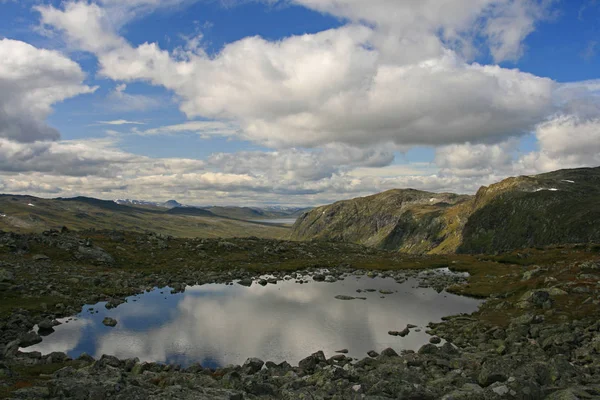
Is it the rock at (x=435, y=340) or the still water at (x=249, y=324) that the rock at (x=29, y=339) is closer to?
the still water at (x=249, y=324)

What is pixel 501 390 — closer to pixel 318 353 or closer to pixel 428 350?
pixel 428 350

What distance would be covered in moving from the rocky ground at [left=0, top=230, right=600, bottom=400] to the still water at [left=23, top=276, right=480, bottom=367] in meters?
3.03

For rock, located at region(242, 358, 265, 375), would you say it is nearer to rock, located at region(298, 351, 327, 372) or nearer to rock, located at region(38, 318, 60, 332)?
rock, located at region(298, 351, 327, 372)

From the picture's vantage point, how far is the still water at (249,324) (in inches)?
1500

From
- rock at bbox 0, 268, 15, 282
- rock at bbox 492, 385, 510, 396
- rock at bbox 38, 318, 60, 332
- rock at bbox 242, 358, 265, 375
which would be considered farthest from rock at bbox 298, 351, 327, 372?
rock at bbox 0, 268, 15, 282

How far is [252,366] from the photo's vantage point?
106 ft

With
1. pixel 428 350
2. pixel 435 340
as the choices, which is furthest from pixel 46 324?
pixel 435 340

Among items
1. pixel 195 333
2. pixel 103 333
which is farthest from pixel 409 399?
pixel 103 333

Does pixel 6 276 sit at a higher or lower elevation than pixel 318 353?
higher

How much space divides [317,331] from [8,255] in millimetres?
62981

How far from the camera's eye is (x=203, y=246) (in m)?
102

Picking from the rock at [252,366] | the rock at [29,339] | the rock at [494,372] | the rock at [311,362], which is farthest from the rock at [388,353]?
the rock at [29,339]

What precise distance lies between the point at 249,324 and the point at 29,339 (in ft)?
76.5

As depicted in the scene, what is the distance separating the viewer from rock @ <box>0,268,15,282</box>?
179 ft
